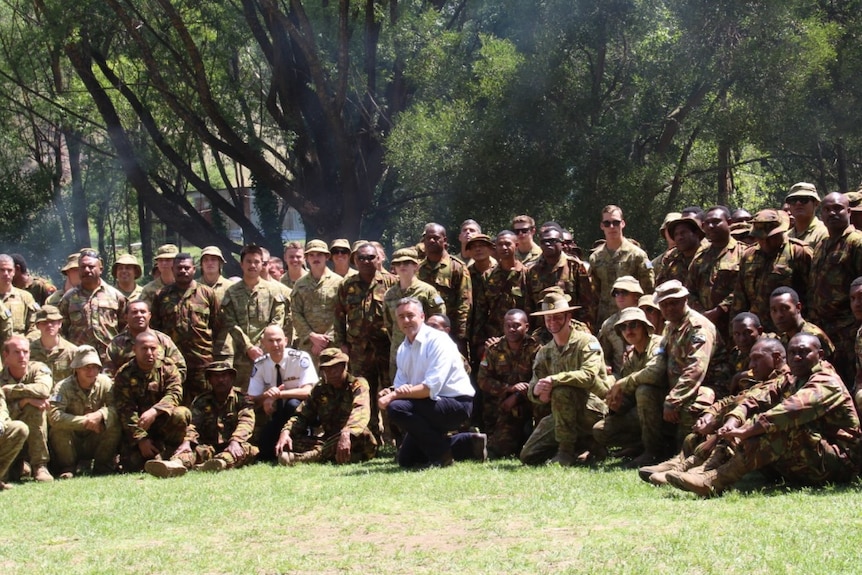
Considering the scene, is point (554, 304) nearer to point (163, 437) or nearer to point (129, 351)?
point (163, 437)

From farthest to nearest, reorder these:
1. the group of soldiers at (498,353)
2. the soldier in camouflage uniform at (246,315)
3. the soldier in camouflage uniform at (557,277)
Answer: the soldier in camouflage uniform at (246,315), the soldier in camouflage uniform at (557,277), the group of soldiers at (498,353)

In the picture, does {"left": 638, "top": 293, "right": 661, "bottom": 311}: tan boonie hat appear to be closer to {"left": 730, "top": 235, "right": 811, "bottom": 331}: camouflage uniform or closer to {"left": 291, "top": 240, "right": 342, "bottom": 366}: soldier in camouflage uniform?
{"left": 730, "top": 235, "right": 811, "bottom": 331}: camouflage uniform

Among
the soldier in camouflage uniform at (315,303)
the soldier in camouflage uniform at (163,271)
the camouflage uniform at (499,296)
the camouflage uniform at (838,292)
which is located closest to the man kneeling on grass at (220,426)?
the soldier in camouflage uniform at (315,303)

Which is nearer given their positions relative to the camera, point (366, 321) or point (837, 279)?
point (837, 279)

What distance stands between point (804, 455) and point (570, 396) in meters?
2.41

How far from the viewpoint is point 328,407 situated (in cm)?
1088

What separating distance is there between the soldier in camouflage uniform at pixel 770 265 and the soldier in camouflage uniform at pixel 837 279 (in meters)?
0.20

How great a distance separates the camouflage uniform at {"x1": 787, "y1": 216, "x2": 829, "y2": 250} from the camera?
31.7ft

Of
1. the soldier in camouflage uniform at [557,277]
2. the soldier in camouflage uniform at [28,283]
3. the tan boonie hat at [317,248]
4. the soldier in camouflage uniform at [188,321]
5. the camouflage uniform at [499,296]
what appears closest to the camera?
the soldier in camouflage uniform at [557,277]

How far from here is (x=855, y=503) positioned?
7047 millimetres

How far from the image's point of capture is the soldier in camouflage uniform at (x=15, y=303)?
40.3 ft

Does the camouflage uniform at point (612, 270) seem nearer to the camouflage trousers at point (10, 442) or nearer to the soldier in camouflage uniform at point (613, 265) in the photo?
the soldier in camouflage uniform at point (613, 265)

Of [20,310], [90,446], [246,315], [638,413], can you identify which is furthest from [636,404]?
[20,310]

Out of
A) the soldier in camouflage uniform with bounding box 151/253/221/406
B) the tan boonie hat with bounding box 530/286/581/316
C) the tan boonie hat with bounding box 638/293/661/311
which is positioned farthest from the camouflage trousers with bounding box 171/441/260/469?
the tan boonie hat with bounding box 638/293/661/311
